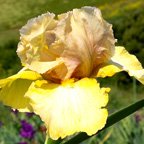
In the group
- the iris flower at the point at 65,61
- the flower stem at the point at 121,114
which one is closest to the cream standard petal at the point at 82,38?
the iris flower at the point at 65,61

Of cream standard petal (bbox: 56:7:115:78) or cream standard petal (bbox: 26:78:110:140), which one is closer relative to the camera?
cream standard petal (bbox: 26:78:110:140)

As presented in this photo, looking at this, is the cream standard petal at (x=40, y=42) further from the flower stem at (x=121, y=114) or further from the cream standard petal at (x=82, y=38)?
the flower stem at (x=121, y=114)

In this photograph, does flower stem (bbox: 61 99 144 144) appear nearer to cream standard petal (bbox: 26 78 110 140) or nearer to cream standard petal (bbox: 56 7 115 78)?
cream standard petal (bbox: 26 78 110 140)

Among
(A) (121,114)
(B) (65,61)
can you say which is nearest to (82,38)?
(B) (65,61)

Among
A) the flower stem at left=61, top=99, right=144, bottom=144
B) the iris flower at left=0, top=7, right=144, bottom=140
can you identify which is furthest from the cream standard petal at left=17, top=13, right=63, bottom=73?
the flower stem at left=61, top=99, right=144, bottom=144

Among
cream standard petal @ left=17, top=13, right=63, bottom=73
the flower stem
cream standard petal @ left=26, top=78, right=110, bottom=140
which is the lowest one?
the flower stem

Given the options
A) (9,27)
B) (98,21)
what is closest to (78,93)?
(98,21)

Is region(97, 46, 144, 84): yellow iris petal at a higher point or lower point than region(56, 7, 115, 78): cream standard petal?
lower

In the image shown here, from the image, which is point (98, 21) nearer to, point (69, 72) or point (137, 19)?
point (69, 72)
